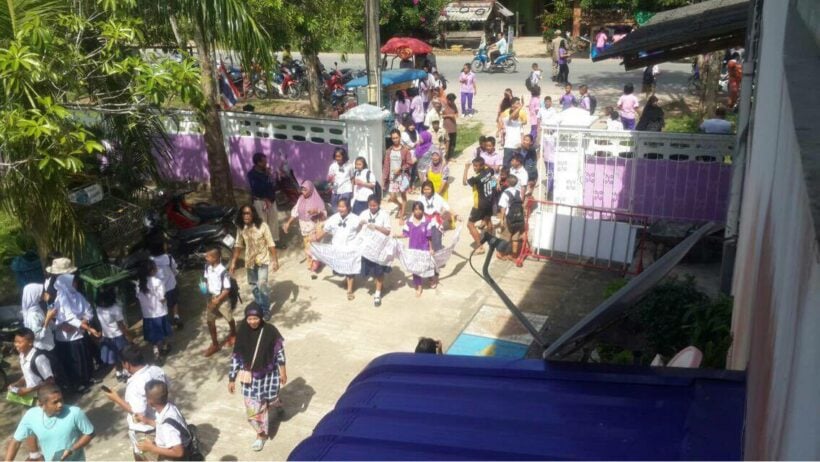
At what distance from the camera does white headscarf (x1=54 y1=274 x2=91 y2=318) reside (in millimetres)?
7469

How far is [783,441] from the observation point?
1586 mm

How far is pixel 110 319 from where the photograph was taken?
798cm

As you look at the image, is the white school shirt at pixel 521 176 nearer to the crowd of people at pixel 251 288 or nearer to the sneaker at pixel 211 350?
the crowd of people at pixel 251 288

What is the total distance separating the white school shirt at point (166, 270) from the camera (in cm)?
827

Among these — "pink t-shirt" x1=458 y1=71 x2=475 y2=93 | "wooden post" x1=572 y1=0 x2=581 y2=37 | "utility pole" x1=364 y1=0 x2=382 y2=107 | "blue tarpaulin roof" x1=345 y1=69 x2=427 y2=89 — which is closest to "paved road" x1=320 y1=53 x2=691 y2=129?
"pink t-shirt" x1=458 y1=71 x2=475 y2=93

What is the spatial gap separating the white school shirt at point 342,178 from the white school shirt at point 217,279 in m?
3.53

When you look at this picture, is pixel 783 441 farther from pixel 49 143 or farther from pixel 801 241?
pixel 49 143

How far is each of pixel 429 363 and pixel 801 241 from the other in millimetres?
2832

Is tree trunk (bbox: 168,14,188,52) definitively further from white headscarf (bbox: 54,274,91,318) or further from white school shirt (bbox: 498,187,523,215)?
white school shirt (bbox: 498,187,523,215)

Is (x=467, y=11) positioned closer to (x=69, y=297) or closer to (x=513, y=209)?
(x=513, y=209)

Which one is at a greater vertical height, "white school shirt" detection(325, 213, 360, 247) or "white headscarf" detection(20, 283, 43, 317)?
→ "white school shirt" detection(325, 213, 360, 247)

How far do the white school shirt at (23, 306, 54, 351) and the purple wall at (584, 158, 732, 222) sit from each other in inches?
291

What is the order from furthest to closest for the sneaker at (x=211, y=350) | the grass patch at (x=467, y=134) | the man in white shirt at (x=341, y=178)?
the grass patch at (x=467, y=134) < the man in white shirt at (x=341, y=178) < the sneaker at (x=211, y=350)

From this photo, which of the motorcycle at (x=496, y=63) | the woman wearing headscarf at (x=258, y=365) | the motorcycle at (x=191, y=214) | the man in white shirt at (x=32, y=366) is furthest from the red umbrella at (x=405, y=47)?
the man in white shirt at (x=32, y=366)
